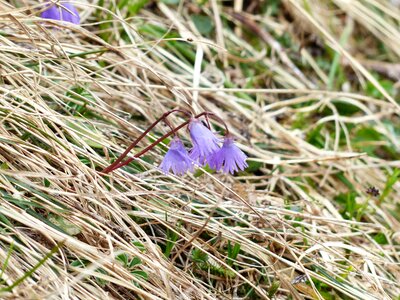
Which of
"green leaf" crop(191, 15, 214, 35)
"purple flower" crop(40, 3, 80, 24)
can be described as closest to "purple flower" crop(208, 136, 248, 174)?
"purple flower" crop(40, 3, 80, 24)

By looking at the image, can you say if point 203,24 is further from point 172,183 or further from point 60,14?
point 172,183

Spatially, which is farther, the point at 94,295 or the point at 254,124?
the point at 254,124

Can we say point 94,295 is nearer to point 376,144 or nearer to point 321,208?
point 321,208

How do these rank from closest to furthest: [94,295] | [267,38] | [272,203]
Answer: [94,295]
[272,203]
[267,38]

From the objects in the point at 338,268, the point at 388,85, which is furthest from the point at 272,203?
the point at 388,85

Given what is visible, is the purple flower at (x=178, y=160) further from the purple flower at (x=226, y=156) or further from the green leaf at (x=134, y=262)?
the green leaf at (x=134, y=262)

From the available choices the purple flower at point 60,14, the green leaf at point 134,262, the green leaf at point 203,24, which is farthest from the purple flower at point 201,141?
the green leaf at point 203,24
